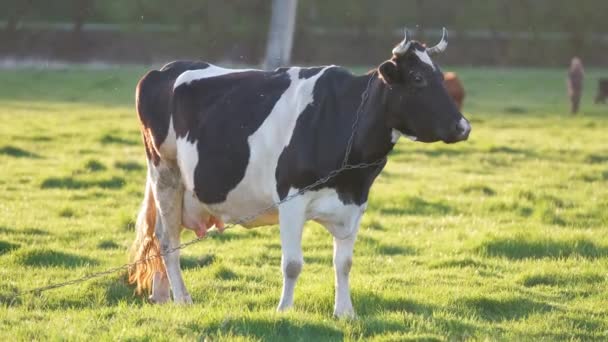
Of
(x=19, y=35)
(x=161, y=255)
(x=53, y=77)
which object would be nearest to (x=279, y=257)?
(x=161, y=255)

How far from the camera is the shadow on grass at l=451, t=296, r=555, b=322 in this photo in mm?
7441

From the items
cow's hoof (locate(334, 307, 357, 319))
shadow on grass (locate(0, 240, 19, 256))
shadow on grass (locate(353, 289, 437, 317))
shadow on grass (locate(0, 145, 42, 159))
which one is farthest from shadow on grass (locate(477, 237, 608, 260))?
shadow on grass (locate(0, 145, 42, 159))

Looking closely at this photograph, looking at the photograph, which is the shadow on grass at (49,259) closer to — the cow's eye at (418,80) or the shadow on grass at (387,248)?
the shadow on grass at (387,248)

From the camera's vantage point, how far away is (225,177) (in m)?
7.53

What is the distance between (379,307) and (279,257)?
7.21 ft

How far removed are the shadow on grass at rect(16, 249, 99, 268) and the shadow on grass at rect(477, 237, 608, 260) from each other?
323cm

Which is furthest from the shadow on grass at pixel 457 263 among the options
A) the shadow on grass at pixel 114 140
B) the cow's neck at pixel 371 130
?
the shadow on grass at pixel 114 140

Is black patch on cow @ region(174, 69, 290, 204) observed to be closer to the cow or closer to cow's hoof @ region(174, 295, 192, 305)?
the cow

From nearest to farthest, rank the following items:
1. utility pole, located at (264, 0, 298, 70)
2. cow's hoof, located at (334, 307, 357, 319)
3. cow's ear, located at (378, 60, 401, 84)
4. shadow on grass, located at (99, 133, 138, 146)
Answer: cow's ear, located at (378, 60, 401, 84), cow's hoof, located at (334, 307, 357, 319), shadow on grass, located at (99, 133, 138, 146), utility pole, located at (264, 0, 298, 70)

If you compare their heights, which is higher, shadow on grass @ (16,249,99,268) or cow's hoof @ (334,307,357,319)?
cow's hoof @ (334,307,357,319)

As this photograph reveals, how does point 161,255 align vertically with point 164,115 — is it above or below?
below

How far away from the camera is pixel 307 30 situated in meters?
44.3

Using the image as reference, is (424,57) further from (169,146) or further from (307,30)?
(307,30)

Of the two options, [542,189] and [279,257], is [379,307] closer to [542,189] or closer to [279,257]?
[279,257]
